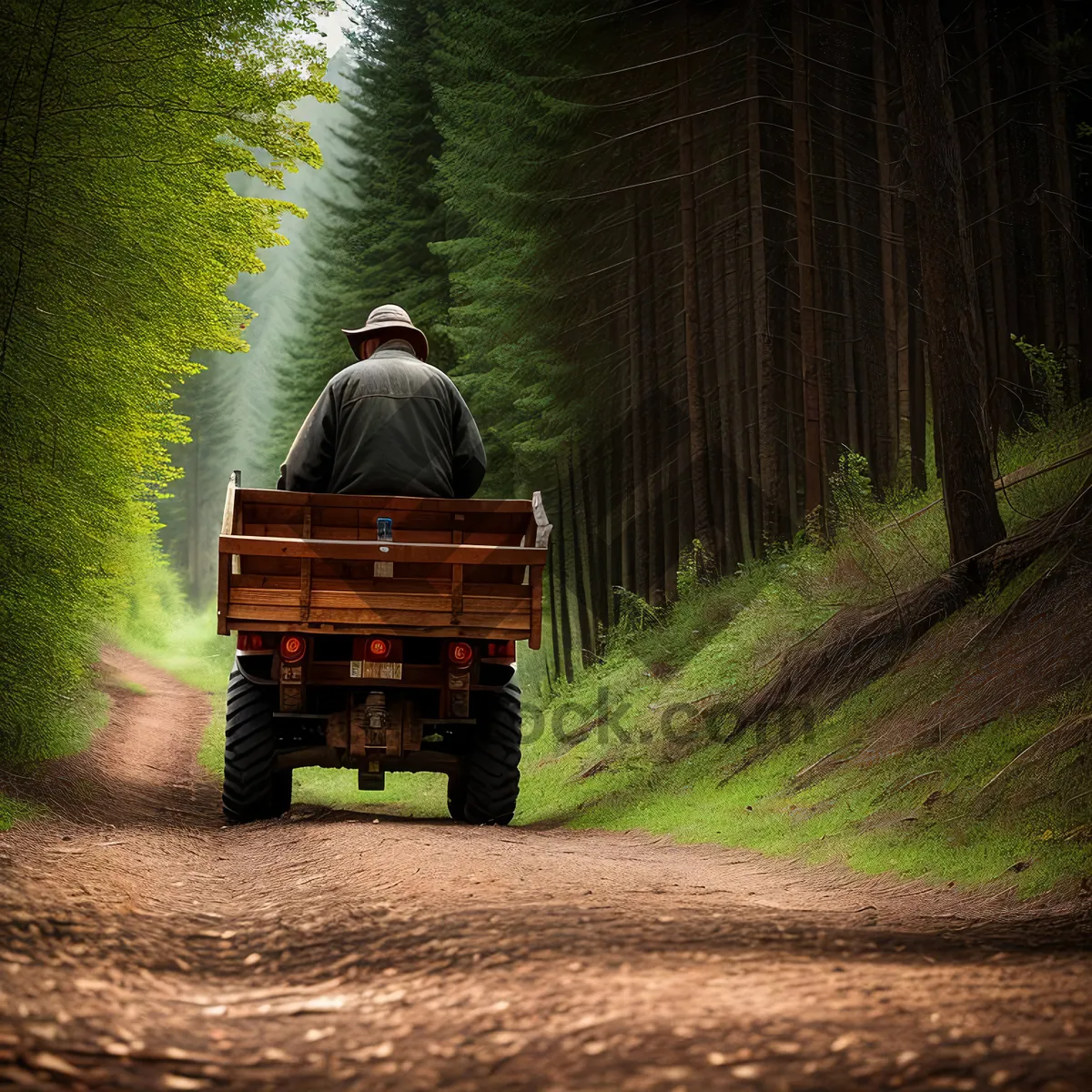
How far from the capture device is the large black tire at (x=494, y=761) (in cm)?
904

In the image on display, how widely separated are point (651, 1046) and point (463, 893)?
238 cm

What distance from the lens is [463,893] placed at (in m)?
5.24

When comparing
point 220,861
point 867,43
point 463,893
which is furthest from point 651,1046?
point 867,43

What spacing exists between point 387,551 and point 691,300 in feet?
34.9

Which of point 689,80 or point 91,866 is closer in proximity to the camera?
point 91,866

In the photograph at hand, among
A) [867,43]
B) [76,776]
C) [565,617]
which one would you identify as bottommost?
[76,776]

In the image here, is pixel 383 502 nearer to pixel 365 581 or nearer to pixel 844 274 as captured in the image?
pixel 365 581

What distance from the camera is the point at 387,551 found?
8.09 meters

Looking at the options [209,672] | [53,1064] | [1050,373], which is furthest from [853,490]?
[209,672]

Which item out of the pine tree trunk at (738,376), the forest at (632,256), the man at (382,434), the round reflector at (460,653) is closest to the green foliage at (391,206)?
the forest at (632,256)

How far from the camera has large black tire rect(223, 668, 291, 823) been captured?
8672mm

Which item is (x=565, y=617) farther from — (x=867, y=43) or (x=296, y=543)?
(x=296, y=543)

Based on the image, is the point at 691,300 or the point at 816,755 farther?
the point at 691,300

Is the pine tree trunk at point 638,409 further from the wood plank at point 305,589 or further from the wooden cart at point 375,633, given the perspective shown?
the wood plank at point 305,589
